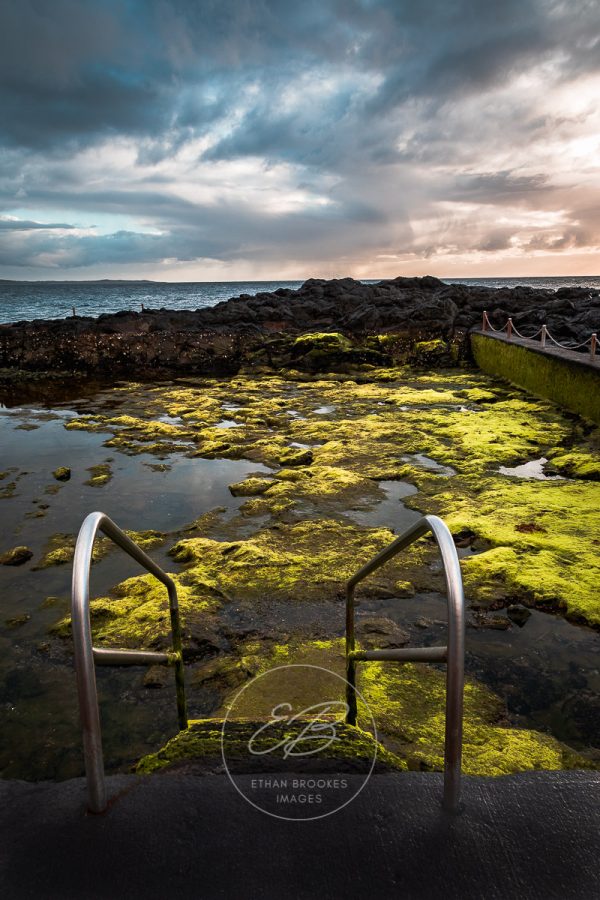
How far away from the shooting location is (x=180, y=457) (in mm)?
9531

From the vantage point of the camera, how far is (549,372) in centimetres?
1296

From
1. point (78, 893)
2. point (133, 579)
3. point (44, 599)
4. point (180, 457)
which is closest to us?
point (78, 893)

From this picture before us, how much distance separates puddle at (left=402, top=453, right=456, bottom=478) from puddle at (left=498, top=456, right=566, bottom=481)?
0.78m

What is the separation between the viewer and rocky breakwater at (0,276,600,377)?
20.7 meters

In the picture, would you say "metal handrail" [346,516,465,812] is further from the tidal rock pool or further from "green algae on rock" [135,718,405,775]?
the tidal rock pool

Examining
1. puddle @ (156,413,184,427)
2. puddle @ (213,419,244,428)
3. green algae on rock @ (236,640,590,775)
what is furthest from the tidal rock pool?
puddle @ (156,413,184,427)

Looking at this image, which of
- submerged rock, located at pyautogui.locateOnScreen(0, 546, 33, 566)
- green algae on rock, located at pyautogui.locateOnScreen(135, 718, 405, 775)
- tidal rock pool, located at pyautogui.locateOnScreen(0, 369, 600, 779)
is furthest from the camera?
submerged rock, located at pyautogui.locateOnScreen(0, 546, 33, 566)

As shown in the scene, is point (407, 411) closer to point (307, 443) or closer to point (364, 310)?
point (307, 443)

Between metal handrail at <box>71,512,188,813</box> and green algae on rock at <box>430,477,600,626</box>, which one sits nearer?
metal handrail at <box>71,512,188,813</box>

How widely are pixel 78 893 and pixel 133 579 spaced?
12.9 feet

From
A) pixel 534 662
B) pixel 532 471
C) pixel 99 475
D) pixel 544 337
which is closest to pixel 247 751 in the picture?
pixel 534 662

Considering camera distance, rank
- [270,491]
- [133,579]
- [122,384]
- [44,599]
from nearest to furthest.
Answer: [44,599] → [133,579] → [270,491] → [122,384]

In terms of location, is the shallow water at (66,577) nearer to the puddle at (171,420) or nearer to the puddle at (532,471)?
the puddle at (171,420)

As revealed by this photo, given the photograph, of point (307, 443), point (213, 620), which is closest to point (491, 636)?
point (213, 620)
